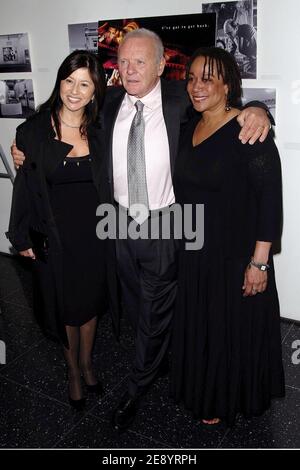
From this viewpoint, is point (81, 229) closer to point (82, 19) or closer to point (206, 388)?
point (206, 388)

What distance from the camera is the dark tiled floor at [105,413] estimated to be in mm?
2039

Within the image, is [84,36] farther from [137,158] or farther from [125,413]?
[125,413]

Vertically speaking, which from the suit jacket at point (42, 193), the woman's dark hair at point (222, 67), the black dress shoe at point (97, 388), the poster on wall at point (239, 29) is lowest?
the black dress shoe at point (97, 388)

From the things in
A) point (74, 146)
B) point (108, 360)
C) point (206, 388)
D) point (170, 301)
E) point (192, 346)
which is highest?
point (74, 146)

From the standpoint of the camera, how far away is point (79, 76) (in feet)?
6.20

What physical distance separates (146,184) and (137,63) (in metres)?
0.52

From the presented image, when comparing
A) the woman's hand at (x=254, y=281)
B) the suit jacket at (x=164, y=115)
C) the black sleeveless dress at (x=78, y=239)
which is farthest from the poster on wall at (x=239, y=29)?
the woman's hand at (x=254, y=281)

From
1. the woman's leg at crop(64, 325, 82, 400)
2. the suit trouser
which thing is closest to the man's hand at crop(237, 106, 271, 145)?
the suit trouser

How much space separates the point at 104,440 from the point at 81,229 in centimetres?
98

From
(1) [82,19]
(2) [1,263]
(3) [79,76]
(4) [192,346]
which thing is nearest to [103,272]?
Result: (4) [192,346]

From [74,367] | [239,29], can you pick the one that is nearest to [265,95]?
[239,29]

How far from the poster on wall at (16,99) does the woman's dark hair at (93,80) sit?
1742mm

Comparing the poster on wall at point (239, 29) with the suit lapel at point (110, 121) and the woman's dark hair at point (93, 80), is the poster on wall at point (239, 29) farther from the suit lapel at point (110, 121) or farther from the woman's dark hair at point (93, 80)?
the woman's dark hair at point (93, 80)

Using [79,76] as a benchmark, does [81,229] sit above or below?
below
